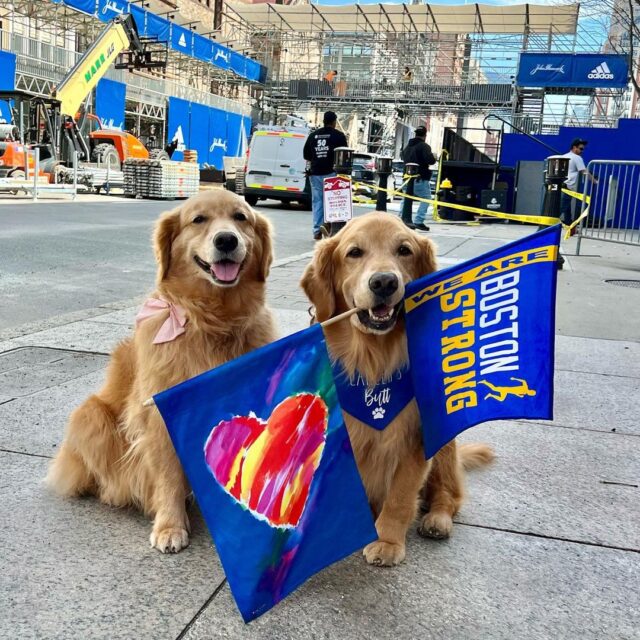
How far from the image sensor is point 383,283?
2404mm

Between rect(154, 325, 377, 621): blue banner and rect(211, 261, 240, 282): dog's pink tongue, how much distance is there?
0.79 metres

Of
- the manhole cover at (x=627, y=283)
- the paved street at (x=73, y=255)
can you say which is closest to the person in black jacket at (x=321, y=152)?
the paved street at (x=73, y=255)

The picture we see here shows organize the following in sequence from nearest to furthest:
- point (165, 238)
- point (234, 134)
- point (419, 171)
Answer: point (165, 238) < point (419, 171) < point (234, 134)

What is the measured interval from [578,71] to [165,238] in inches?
1200

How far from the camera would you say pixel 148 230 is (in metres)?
13.6

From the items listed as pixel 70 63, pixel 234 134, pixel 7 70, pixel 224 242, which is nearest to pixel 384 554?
pixel 224 242

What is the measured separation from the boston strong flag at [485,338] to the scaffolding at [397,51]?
132ft

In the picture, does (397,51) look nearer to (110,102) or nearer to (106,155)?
(110,102)

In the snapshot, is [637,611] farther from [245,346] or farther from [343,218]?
[343,218]

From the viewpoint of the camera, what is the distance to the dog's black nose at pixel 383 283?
2404 millimetres

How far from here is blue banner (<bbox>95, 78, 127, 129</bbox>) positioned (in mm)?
31344

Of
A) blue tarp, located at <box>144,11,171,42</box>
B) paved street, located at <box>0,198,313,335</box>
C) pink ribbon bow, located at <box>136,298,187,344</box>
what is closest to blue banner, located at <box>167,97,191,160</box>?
blue tarp, located at <box>144,11,171,42</box>

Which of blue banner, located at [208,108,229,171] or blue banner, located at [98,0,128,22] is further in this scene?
blue banner, located at [208,108,229,171]

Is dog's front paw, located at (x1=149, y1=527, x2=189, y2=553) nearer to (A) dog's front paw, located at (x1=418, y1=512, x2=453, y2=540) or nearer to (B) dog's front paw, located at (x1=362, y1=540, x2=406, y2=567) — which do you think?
(B) dog's front paw, located at (x1=362, y1=540, x2=406, y2=567)
